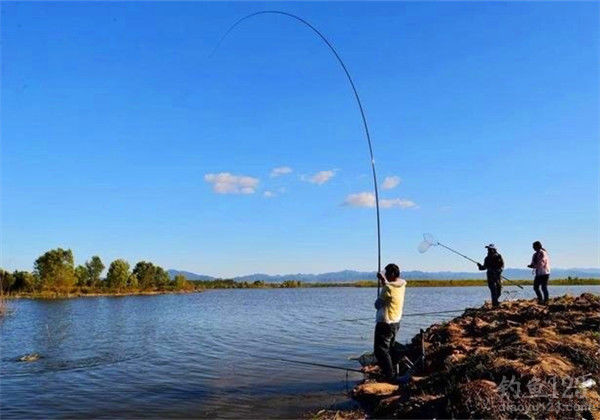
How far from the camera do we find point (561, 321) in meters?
12.1

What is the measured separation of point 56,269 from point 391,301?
81.1m

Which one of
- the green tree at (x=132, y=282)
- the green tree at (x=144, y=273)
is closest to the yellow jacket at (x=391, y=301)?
the green tree at (x=132, y=282)

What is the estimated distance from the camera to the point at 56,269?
7950 cm

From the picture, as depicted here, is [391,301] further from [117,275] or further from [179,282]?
[179,282]

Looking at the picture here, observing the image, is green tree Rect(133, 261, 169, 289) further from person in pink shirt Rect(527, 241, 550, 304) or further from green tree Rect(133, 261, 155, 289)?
person in pink shirt Rect(527, 241, 550, 304)

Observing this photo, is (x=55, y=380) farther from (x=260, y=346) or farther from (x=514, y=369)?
(x=514, y=369)

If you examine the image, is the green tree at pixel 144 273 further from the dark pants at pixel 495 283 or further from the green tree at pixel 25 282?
the dark pants at pixel 495 283

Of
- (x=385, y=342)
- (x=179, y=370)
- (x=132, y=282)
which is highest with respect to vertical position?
(x=385, y=342)

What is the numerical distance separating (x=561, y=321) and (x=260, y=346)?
11.3 meters

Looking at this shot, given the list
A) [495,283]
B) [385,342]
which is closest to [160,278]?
[495,283]

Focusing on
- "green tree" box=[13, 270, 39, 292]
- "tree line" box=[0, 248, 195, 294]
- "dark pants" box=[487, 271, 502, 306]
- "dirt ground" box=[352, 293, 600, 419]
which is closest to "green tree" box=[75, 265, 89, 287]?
"tree line" box=[0, 248, 195, 294]

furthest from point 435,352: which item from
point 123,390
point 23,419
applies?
point 23,419

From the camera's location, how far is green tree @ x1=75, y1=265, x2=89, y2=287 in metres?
93.2

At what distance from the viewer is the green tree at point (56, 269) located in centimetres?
7919
